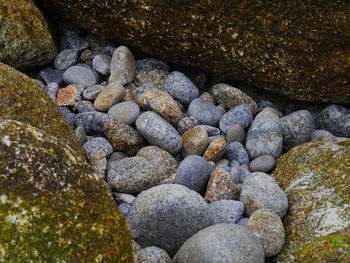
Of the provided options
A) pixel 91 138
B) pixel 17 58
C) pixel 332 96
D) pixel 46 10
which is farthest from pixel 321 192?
pixel 46 10

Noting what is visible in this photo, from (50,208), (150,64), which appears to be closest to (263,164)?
(150,64)

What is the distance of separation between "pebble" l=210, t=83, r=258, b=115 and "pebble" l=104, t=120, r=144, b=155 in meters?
1.14

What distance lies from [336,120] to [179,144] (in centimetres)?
175

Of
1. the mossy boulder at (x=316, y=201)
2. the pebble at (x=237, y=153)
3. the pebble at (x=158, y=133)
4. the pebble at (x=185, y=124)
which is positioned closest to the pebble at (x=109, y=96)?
the pebble at (x=158, y=133)

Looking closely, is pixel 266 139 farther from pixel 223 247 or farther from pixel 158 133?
pixel 223 247

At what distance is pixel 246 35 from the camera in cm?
419

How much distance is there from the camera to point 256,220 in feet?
9.60

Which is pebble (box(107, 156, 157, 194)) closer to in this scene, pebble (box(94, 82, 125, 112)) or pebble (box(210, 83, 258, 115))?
pebble (box(94, 82, 125, 112))

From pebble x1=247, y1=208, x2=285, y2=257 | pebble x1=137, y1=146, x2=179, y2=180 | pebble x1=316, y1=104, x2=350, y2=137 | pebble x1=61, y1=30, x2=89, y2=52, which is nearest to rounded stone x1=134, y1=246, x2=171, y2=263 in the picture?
pebble x1=247, y1=208, x2=285, y2=257

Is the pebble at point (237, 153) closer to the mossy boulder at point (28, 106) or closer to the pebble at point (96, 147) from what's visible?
the pebble at point (96, 147)

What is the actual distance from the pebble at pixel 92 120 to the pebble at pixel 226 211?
1.35 m

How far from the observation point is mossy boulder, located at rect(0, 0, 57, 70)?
Answer: 395 cm

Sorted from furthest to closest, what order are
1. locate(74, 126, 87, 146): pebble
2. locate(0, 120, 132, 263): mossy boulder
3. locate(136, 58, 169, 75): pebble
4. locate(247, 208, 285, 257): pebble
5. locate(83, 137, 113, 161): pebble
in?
locate(136, 58, 169, 75): pebble, locate(74, 126, 87, 146): pebble, locate(83, 137, 113, 161): pebble, locate(247, 208, 285, 257): pebble, locate(0, 120, 132, 263): mossy boulder

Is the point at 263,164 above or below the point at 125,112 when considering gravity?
above
